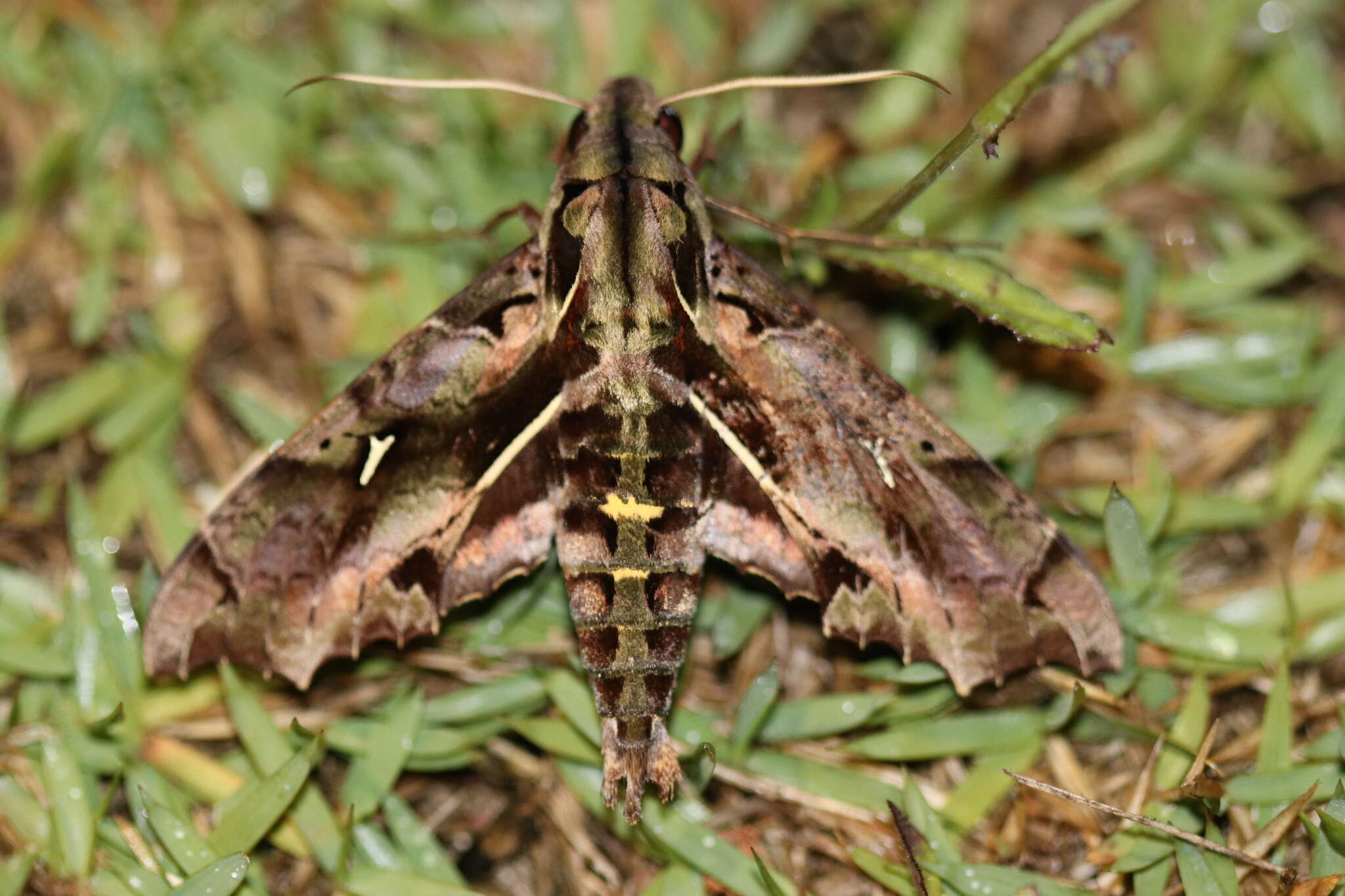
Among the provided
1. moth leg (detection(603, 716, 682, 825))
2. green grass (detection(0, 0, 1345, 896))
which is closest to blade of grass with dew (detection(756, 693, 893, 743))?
green grass (detection(0, 0, 1345, 896))

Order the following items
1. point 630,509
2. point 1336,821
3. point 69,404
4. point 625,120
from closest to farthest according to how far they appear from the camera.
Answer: point 1336,821 < point 630,509 < point 625,120 < point 69,404

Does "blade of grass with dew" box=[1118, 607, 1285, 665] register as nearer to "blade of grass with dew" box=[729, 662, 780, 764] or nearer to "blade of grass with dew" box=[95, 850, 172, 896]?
"blade of grass with dew" box=[729, 662, 780, 764]

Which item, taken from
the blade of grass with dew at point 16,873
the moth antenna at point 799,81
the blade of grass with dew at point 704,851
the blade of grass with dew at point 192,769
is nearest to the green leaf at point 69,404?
the blade of grass with dew at point 192,769

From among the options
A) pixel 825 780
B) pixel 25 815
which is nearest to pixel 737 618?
pixel 825 780

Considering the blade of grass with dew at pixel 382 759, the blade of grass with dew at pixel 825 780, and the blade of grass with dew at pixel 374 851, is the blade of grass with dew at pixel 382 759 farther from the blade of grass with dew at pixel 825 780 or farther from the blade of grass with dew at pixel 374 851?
the blade of grass with dew at pixel 825 780

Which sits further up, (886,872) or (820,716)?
(820,716)

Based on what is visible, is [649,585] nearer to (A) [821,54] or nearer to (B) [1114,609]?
(B) [1114,609]

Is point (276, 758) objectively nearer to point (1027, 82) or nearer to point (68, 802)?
point (68, 802)
